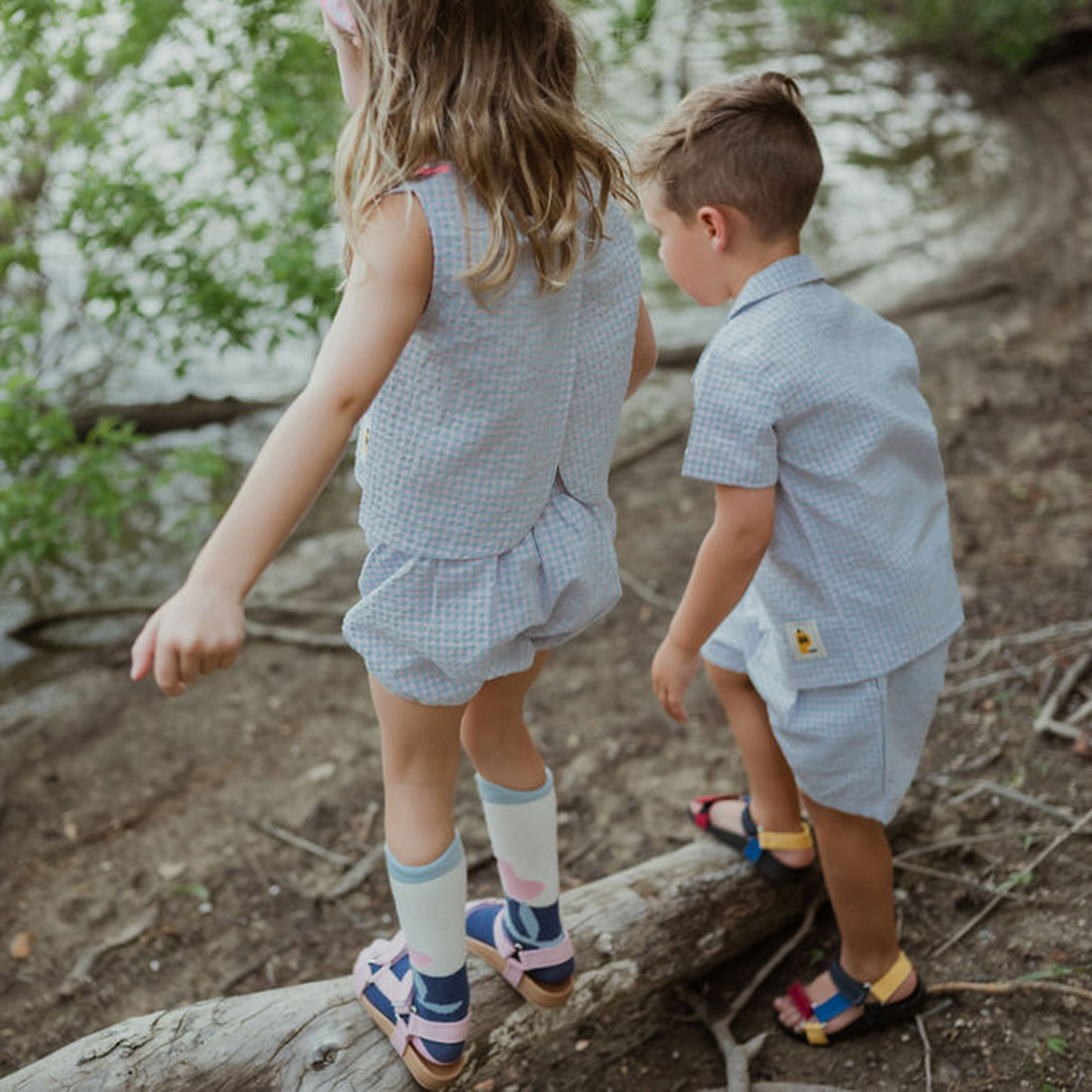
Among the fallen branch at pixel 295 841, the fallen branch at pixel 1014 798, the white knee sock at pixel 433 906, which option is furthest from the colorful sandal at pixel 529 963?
the fallen branch at pixel 1014 798

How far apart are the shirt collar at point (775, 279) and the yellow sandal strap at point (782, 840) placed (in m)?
1.10

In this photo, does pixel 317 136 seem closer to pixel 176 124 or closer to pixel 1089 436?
pixel 176 124

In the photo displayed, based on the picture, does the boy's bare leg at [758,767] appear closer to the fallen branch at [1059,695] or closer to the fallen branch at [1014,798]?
the fallen branch at [1014,798]

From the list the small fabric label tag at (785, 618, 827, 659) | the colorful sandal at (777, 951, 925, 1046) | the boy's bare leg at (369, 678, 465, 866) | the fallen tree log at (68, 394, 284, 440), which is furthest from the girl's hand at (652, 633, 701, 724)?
the fallen tree log at (68, 394, 284, 440)

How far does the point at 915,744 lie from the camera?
83.7 inches

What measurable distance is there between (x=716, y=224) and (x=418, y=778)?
38.1 inches

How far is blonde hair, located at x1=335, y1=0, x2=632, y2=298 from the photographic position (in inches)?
58.6

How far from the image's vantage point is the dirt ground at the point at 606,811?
91.7 inches

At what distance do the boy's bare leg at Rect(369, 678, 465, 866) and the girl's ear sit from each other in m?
0.83

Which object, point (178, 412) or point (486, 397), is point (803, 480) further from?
point (178, 412)

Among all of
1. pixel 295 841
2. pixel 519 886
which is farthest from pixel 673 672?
A: pixel 295 841

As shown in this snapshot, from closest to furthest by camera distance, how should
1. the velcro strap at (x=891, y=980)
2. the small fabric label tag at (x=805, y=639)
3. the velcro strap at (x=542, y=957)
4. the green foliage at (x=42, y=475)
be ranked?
1. the small fabric label tag at (x=805, y=639)
2. the velcro strap at (x=542, y=957)
3. the velcro strap at (x=891, y=980)
4. the green foliage at (x=42, y=475)

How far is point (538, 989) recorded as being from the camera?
2135 millimetres

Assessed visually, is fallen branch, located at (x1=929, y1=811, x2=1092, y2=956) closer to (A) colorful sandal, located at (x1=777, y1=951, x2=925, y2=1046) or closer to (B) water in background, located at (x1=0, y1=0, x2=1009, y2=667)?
(A) colorful sandal, located at (x1=777, y1=951, x2=925, y2=1046)
